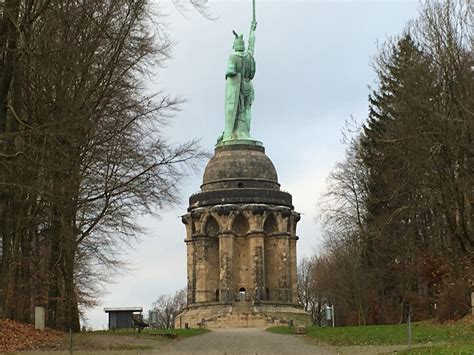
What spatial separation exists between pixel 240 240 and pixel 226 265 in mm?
2138

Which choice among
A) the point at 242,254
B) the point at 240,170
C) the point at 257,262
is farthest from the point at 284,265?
the point at 240,170

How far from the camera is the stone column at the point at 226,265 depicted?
156 ft

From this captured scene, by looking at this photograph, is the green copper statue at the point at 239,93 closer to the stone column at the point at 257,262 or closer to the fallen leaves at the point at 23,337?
the stone column at the point at 257,262

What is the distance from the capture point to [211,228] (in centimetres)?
4969

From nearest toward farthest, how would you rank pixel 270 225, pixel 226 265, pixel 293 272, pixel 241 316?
pixel 241 316 → pixel 226 265 → pixel 293 272 → pixel 270 225

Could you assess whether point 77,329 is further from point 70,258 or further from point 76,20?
point 76,20

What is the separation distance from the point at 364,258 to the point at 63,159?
2318 cm

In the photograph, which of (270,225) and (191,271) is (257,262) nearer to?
(270,225)

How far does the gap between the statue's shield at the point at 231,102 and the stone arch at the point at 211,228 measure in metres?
5.74

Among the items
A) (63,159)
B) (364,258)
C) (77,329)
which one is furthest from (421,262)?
(63,159)

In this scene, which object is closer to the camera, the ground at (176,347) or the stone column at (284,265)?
the ground at (176,347)

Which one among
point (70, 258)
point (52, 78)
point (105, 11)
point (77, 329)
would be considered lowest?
point (77, 329)

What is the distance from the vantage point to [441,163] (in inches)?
1011

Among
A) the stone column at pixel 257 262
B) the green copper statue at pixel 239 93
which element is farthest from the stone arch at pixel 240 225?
the green copper statue at pixel 239 93
